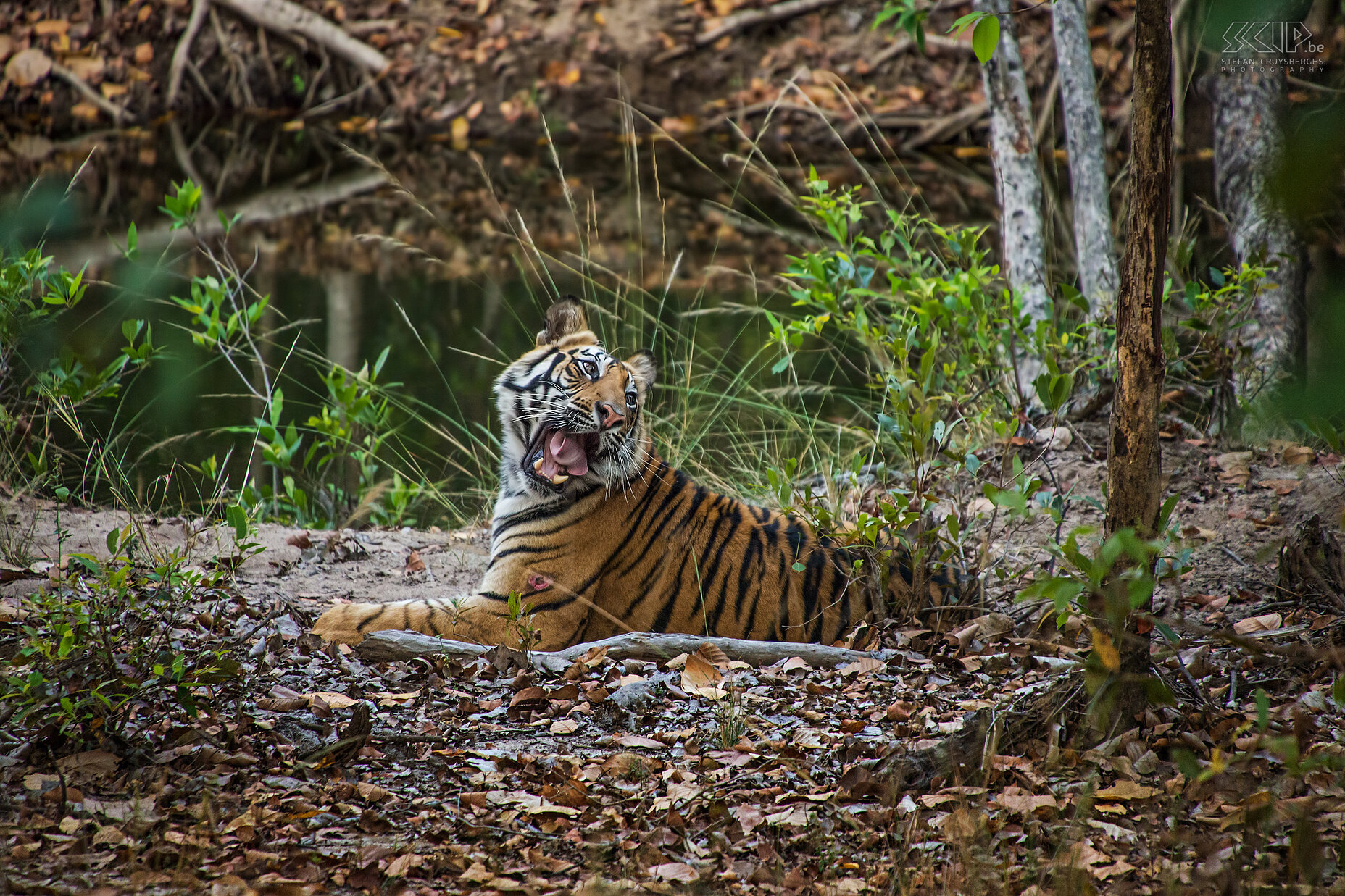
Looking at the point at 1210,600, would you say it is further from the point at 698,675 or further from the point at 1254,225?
the point at 1254,225

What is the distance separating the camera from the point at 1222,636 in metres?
1.83

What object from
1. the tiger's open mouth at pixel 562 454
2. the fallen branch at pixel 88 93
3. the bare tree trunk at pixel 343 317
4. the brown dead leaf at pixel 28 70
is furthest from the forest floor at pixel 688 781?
the brown dead leaf at pixel 28 70

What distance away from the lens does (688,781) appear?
2.44 metres

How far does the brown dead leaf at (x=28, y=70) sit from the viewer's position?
14.4m

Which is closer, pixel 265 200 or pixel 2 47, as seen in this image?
pixel 265 200

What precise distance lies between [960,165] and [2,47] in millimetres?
12895

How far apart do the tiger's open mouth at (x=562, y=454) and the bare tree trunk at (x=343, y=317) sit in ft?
11.9

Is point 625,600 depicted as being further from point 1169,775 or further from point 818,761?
point 1169,775

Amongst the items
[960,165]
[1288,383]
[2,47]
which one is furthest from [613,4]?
[1288,383]

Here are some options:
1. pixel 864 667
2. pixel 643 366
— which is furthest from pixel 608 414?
pixel 864 667

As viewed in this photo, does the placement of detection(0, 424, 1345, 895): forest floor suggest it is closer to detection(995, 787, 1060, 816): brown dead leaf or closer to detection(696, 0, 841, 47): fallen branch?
detection(995, 787, 1060, 816): brown dead leaf

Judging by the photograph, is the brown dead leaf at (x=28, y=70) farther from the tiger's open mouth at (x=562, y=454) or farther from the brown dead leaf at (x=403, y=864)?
the brown dead leaf at (x=403, y=864)

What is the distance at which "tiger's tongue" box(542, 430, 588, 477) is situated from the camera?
354cm

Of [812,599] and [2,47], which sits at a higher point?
[2,47]
